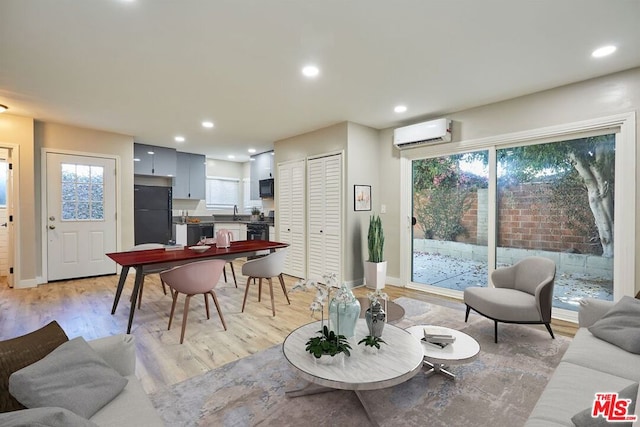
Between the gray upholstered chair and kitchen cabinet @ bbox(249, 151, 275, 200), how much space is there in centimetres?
453

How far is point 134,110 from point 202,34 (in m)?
2.27

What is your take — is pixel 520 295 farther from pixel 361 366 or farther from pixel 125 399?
pixel 125 399

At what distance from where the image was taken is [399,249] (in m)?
4.60

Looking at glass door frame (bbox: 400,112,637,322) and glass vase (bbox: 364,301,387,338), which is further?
glass door frame (bbox: 400,112,637,322)

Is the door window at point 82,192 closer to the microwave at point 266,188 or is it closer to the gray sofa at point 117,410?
the microwave at point 266,188

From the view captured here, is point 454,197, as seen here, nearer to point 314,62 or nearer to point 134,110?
point 314,62

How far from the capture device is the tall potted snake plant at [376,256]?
14.1 feet

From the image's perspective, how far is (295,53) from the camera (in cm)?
248

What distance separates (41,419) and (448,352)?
76.3 inches

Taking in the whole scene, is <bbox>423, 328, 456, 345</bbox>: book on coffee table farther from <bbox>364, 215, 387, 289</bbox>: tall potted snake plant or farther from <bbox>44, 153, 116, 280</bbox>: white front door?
<bbox>44, 153, 116, 280</bbox>: white front door

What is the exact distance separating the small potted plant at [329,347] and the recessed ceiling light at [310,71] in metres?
2.24

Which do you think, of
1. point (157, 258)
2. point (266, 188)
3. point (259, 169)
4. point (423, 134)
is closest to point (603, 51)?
point (423, 134)

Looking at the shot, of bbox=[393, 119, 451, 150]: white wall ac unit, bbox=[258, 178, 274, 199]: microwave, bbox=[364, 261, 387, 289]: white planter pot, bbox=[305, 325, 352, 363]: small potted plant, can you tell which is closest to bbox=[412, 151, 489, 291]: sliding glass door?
bbox=[393, 119, 451, 150]: white wall ac unit

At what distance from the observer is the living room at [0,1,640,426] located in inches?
109
